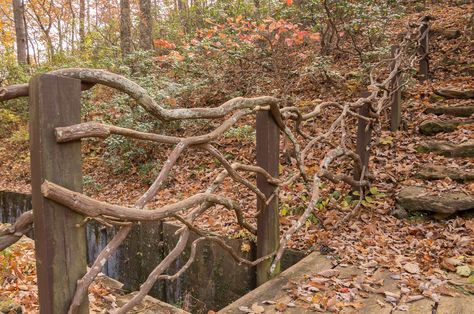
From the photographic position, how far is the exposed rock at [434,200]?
159 inches

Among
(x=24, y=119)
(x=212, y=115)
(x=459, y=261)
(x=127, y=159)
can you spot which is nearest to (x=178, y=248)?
(x=212, y=115)

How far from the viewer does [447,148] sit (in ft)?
17.1

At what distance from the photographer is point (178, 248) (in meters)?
2.22

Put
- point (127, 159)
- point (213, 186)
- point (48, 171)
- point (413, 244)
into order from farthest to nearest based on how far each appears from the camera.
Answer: point (127, 159), point (413, 244), point (213, 186), point (48, 171)

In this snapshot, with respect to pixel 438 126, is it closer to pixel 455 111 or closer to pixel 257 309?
pixel 455 111

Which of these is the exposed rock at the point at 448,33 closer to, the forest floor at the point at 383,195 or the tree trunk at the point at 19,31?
the forest floor at the point at 383,195

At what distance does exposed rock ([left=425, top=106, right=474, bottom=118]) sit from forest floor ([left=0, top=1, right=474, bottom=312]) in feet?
0.67

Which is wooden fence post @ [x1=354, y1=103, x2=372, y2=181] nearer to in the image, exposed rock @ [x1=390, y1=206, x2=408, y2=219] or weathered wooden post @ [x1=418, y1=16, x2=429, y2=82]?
exposed rock @ [x1=390, y1=206, x2=408, y2=219]

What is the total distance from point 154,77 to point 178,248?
6.20 meters

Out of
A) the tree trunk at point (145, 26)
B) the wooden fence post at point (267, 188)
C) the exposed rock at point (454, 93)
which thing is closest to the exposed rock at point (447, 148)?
the exposed rock at point (454, 93)

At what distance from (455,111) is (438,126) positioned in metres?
0.58

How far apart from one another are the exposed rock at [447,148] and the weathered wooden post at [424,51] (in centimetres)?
288

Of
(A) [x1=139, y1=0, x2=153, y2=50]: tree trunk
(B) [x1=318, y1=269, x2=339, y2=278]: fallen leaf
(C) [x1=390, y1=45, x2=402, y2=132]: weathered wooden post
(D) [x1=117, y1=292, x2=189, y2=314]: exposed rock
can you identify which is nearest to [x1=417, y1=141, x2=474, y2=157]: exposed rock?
(C) [x1=390, y1=45, x2=402, y2=132]: weathered wooden post

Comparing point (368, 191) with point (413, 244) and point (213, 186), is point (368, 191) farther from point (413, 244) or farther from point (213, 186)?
point (213, 186)
